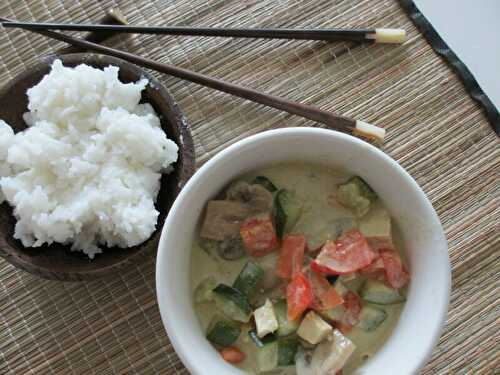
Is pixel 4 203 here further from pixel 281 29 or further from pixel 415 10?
pixel 415 10

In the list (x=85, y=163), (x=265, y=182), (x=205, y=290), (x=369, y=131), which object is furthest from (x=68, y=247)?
(x=369, y=131)

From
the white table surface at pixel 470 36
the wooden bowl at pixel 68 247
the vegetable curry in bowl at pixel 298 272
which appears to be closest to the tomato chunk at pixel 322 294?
the vegetable curry in bowl at pixel 298 272

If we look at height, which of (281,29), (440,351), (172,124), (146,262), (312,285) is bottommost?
(440,351)

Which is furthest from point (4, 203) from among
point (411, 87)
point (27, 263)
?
point (411, 87)

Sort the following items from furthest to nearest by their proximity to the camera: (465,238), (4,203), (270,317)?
(465,238) → (4,203) → (270,317)

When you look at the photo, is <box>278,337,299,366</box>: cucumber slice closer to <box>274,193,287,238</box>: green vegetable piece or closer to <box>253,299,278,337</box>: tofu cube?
<box>253,299,278,337</box>: tofu cube

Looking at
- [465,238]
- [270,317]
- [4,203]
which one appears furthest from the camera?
A: [465,238]
